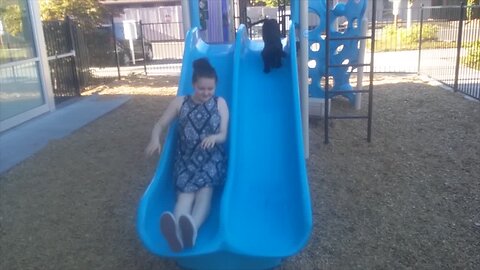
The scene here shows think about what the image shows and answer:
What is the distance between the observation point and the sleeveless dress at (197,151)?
346cm

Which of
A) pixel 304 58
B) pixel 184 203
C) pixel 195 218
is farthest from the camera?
pixel 304 58

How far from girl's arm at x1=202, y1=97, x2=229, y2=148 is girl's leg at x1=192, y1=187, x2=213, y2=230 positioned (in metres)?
0.33

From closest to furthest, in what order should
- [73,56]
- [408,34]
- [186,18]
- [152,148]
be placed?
[152,148] → [186,18] → [73,56] → [408,34]

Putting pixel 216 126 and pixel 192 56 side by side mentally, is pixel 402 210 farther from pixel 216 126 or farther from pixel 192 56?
pixel 192 56

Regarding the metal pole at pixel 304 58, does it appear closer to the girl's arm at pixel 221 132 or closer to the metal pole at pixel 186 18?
the metal pole at pixel 186 18

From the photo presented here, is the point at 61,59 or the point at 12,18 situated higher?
the point at 12,18

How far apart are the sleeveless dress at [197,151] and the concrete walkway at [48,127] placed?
9.22 feet

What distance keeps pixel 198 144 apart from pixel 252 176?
0.49m

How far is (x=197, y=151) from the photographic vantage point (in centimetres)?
360

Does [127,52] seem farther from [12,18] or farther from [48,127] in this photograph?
[48,127]

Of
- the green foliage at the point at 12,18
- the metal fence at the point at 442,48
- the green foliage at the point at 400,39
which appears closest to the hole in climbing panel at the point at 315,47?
the metal fence at the point at 442,48

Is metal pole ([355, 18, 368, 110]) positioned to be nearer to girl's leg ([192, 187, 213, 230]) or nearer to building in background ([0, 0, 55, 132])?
girl's leg ([192, 187, 213, 230])

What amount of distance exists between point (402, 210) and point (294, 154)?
1182 mm

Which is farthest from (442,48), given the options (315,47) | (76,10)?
(76,10)
